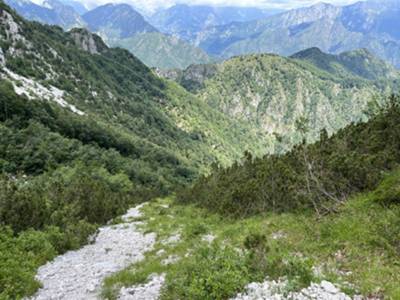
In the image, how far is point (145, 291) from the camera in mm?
11453

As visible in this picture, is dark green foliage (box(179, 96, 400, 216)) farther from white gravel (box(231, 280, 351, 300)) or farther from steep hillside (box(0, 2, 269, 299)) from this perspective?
steep hillside (box(0, 2, 269, 299))

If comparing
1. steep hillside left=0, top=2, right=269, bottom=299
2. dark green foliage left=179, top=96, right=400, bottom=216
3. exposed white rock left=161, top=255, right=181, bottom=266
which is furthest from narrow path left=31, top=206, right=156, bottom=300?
dark green foliage left=179, top=96, right=400, bottom=216

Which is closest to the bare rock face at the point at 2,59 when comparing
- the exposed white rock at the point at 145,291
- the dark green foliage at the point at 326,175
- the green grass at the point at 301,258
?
the dark green foliage at the point at 326,175

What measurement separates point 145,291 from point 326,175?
11934 mm

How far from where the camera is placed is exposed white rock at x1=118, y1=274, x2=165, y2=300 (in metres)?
10.9

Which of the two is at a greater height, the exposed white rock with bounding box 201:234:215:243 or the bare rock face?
→ the bare rock face

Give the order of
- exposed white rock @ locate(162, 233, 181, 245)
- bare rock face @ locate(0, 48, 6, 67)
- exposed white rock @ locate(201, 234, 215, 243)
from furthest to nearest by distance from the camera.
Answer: bare rock face @ locate(0, 48, 6, 67) → exposed white rock @ locate(162, 233, 181, 245) → exposed white rock @ locate(201, 234, 215, 243)

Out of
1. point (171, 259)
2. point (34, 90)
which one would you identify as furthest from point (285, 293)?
point (34, 90)

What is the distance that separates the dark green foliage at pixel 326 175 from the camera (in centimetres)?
1888

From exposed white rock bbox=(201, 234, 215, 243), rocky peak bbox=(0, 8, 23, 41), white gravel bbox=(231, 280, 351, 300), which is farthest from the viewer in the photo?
rocky peak bbox=(0, 8, 23, 41)

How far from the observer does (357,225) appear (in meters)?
13.5

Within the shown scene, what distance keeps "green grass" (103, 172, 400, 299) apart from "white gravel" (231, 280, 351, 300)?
22 centimetres

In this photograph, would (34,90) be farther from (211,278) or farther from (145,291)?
(211,278)

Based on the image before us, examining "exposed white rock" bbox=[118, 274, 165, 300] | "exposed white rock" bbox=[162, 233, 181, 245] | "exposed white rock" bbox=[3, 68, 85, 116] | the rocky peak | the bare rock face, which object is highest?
the rocky peak
